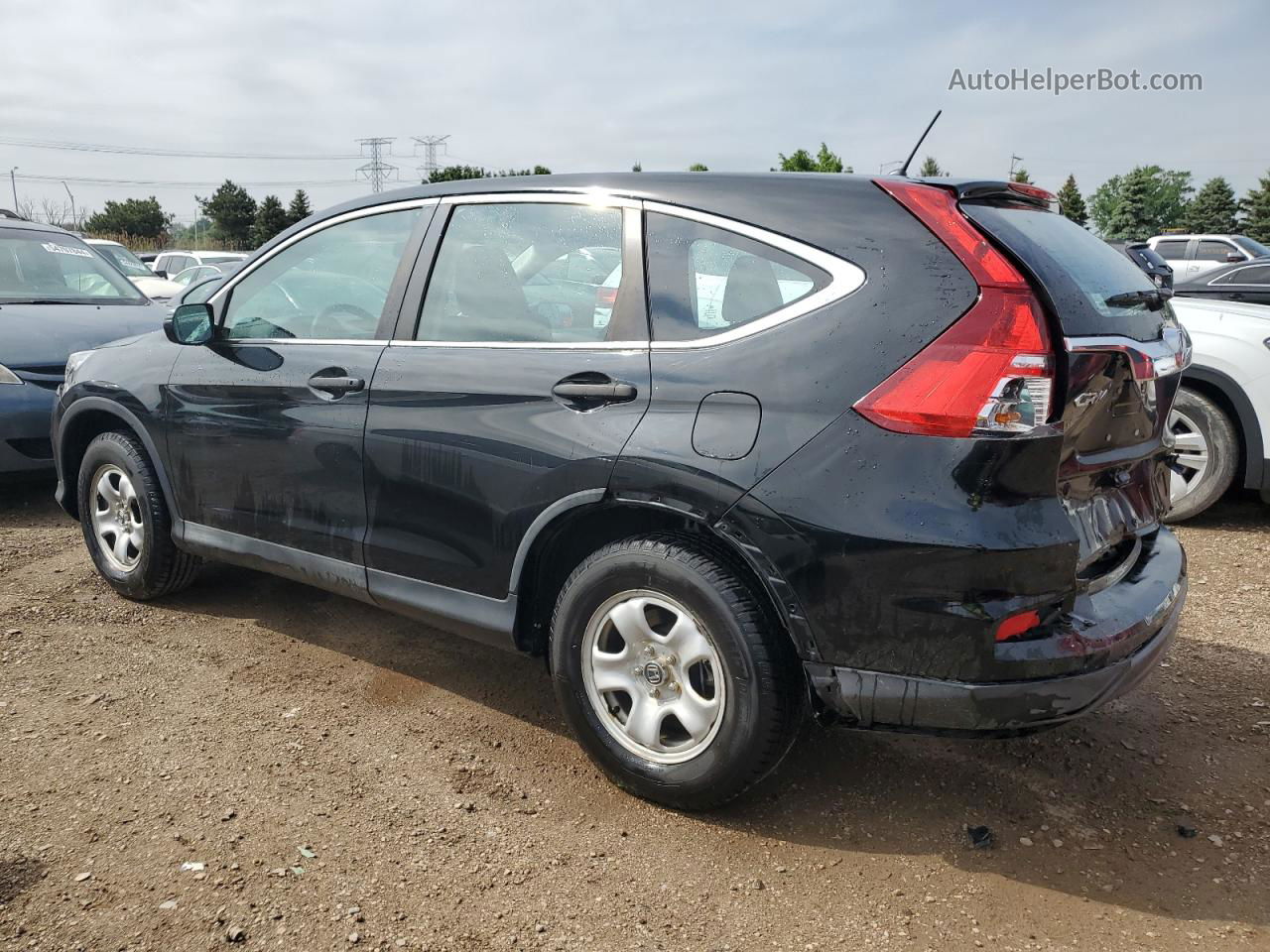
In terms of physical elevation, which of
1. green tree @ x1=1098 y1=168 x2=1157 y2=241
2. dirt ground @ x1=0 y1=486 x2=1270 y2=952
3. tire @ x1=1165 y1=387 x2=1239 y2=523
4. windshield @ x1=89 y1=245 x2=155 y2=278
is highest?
green tree @ x1=1098 y1=168 x2=1157 y2=241

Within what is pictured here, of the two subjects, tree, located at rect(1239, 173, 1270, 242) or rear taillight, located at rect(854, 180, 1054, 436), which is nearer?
rear taillight, located at rect(854, 180, 1054, 436)

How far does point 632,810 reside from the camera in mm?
2811

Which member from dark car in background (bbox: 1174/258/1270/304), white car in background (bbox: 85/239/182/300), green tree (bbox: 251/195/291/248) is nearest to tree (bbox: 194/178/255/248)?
green tree (bbox: 251/195/291/248)

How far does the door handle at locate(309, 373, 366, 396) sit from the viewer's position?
3289 mm

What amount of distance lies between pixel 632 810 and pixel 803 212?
173 centimetres

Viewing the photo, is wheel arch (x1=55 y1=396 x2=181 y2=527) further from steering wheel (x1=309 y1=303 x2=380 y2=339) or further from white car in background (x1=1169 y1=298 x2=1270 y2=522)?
white car in background (x1=1169 y1=298 x2=1270 y2=522)

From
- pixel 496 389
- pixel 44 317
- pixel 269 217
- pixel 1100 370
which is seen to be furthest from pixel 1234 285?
pixel 269 217

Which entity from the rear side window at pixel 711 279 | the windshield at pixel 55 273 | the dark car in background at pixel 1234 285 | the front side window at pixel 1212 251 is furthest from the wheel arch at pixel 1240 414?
the front side window at pixel 1212 251

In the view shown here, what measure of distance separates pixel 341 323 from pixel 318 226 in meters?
0.46

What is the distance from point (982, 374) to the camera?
2223 mm

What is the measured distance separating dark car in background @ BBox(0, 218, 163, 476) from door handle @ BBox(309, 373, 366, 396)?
3464 millimetres

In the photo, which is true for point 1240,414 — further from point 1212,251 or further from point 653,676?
point 1212,251

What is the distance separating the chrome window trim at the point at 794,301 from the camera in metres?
2.41

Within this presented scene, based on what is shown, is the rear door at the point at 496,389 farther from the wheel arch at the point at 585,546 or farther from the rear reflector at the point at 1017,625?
the rear reflector at the point at 1017,625
